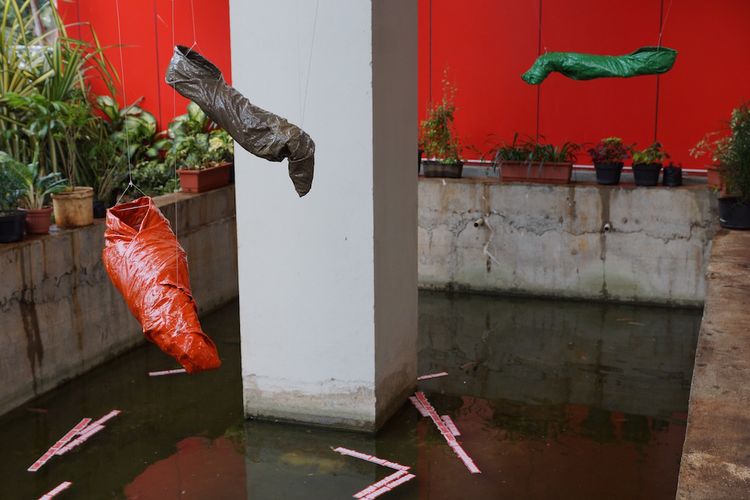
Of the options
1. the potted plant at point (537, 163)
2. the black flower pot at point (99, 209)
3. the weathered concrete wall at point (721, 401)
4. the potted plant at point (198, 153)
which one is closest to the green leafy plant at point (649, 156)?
the potted plant at point (537, 163)

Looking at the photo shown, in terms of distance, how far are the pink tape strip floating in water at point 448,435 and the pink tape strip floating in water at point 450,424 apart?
2 cm

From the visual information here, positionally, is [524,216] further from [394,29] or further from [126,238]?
[126,238]

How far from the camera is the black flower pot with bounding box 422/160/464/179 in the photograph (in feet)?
27.4

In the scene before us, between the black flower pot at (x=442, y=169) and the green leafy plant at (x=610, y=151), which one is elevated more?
the green leafy plant at (x=610, y=151)

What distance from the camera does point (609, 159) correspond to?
7836 millimetres

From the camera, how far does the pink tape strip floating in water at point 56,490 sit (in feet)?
14.8

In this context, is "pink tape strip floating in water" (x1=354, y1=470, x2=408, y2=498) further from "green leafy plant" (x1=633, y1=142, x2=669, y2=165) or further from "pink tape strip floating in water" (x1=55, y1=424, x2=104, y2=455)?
"green leafy plant" (x1=633, y1=142, x2=669, y2=165)

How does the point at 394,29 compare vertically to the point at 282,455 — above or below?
above

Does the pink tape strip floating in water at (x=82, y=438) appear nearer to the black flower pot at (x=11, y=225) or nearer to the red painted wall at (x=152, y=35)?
the black flower pot at (x=11, y=225)

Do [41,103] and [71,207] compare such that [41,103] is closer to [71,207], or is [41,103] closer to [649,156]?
[71,207]

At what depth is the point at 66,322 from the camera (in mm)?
6055

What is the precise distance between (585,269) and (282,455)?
392cm

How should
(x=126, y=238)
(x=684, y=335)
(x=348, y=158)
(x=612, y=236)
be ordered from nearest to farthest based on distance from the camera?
(x=126, y=238)
(x=348, y=158)
(x=684, y=335)
(x=612, y=236)

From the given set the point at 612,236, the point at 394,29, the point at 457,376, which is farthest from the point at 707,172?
the point at 394,29
